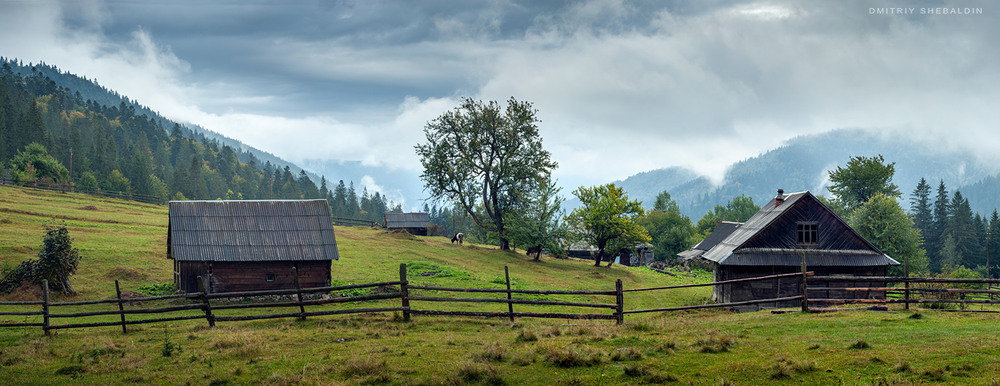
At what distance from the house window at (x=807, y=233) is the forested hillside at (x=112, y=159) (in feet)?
294

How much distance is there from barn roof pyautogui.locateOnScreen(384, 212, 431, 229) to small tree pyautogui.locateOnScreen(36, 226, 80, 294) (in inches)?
2124

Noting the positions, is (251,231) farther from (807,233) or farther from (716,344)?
(807,233)

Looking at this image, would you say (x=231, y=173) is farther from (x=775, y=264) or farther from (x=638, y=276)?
(x=775, y=264)

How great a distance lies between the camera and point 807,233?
31.7m

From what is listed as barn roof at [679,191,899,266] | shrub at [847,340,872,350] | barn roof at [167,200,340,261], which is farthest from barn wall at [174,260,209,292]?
shrub at [847,340,872,350]

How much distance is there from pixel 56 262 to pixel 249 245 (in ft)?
26.1

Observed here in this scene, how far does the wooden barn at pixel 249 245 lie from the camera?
2855 centimetres

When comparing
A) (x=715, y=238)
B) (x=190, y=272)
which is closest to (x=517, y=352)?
(x=190, y=272)

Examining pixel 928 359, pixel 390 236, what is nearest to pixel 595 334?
pixel 928 359

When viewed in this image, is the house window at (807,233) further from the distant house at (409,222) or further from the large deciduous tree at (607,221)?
the distant house at (409,222)

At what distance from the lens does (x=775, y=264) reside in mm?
30828

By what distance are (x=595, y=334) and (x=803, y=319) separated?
6751 mm

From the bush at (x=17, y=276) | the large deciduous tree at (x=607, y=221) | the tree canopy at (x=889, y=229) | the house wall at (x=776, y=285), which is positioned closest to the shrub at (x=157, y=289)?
the bush at (x=17, y=276)

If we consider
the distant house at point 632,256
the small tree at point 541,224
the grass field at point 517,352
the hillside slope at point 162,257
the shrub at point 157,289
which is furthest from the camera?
the distant house at point 632,256
